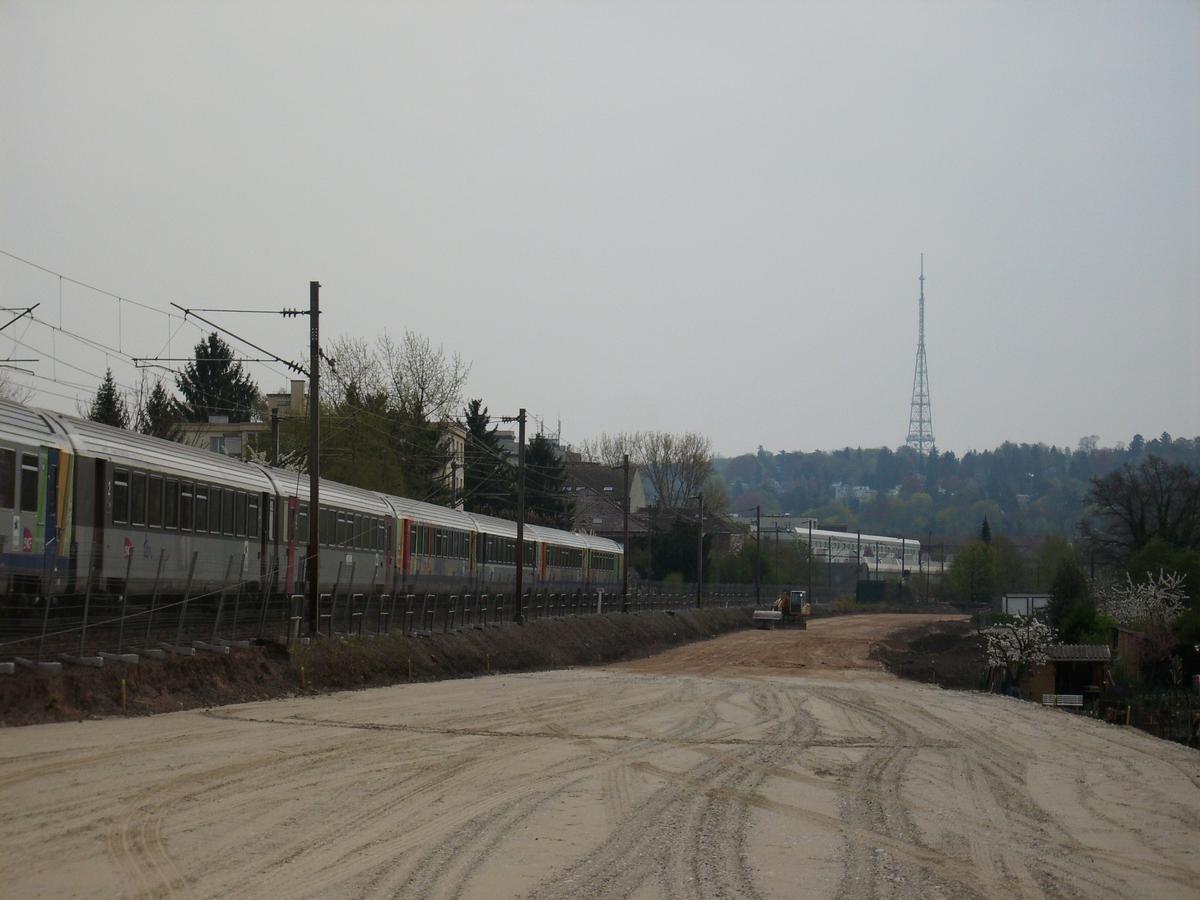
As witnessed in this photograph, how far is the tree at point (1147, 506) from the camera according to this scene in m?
93.7

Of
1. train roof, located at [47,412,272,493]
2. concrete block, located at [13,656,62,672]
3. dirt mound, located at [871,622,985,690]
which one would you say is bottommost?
dirt mound, located at [871,622,985,690]

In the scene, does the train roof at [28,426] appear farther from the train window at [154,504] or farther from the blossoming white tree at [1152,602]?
the blossoming white tree at [1152,602]

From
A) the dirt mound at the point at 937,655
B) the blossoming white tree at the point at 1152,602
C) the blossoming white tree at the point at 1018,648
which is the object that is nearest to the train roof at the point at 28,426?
the dirt mound at the point at 937,655

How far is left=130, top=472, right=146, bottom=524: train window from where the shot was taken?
88.3ft

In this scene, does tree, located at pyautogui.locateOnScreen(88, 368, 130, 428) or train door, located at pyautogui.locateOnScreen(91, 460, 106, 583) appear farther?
tree, located at pyautogui.locateOnScreen(88, 368, 130, 428)

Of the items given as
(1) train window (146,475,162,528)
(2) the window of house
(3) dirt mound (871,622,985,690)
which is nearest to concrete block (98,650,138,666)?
(2) the window of house

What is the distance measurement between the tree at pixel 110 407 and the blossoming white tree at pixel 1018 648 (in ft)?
148

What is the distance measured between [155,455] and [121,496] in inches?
79.7

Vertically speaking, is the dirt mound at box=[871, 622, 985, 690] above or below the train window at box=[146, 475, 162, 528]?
below

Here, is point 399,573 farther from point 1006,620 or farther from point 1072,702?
point 1006,620

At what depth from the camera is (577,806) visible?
47.4 feet

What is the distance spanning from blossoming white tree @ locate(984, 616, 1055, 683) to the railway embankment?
14486mm

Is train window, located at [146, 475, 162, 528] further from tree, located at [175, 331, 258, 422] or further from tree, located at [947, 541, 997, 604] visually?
tree, located at [947, 541, 997, 604]

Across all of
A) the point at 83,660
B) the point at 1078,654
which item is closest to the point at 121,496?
the point at 83,660
